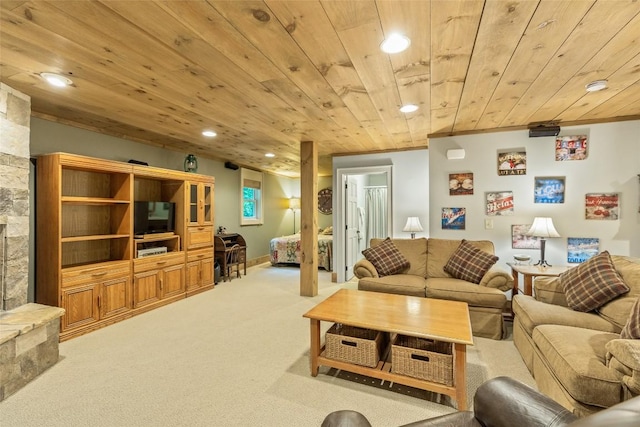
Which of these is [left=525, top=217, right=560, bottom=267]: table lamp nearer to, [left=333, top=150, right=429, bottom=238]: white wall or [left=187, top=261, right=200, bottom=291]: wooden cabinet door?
[left=333, top=150, right=429, bottom=238]: white wall

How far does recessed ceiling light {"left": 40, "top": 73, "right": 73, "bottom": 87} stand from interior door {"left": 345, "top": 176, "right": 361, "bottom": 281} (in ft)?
13.0

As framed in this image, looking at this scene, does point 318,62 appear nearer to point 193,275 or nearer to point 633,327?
point 633,327

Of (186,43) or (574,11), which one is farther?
(186,43)

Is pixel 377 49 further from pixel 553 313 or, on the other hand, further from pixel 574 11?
pixel 553 313

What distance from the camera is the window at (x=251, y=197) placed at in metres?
6.67

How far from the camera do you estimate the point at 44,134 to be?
3211mm

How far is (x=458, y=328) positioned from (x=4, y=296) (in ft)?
12.0

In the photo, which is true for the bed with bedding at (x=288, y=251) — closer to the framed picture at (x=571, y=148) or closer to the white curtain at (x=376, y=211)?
the white curtain at (x=376, y=211)

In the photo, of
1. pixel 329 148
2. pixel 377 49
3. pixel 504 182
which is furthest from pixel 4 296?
pixel 504 182

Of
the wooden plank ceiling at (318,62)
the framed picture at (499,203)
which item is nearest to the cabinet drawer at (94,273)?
the wooden plank ceiling at (318,62)

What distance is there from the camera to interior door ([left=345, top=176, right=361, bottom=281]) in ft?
17.7

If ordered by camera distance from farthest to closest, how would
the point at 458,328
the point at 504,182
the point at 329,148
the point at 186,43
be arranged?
1. the point at 329,148
2. the point at 504,182
3. the point at 458,328
4. the point at 186,43

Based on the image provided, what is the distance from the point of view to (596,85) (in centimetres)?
247

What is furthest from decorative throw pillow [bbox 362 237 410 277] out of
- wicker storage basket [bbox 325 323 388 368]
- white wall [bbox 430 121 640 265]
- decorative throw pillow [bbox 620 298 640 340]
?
decorative throw pillow [bbox 620 298 640 340]
